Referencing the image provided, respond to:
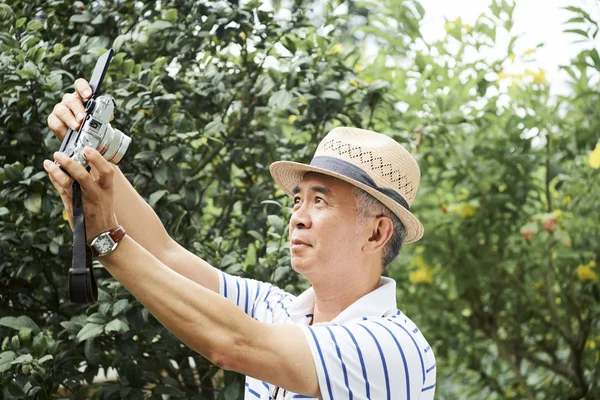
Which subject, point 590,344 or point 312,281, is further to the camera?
point 590,344

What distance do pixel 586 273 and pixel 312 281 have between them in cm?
234

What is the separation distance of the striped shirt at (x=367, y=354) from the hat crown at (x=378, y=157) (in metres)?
0.25

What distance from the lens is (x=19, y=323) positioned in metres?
2.36

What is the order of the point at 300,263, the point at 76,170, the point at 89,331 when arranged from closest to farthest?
the point at 76,170 → the point at 300,263 → the point at 89,331

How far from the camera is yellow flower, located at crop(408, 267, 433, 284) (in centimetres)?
411

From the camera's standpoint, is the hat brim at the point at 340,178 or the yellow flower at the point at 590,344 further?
the yellow flower at the point at 590,344

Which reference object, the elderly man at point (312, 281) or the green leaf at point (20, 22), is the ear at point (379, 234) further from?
the green leaf at point (20, 22)

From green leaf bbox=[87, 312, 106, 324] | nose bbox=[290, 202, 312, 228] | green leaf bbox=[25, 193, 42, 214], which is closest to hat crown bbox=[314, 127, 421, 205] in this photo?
nose bbox=[290, 202, 312, 228]

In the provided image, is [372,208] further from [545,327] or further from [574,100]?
[545,327]

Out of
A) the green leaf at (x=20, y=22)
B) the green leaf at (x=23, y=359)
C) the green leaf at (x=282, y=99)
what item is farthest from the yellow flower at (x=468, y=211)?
the green leaf at (x=23, y=359)

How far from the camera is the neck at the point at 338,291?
6.69ft

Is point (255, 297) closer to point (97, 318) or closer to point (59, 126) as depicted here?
point (97, 318)

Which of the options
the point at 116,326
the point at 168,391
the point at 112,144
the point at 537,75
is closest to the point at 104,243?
the point at 112,144

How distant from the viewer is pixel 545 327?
14.4 ft
